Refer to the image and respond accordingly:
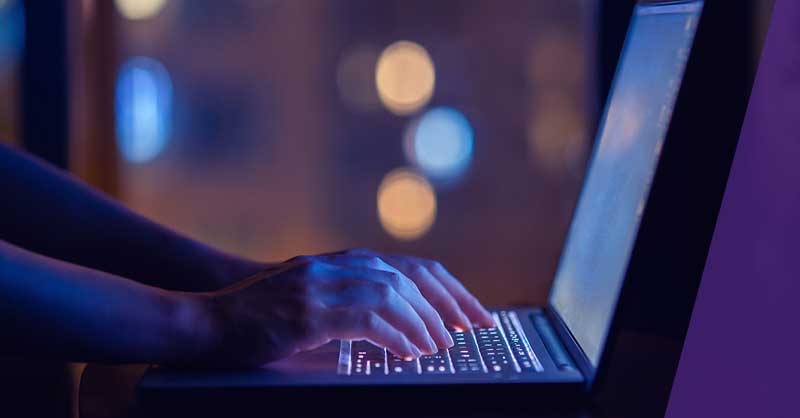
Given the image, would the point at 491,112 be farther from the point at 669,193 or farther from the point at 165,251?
the point at 669,193

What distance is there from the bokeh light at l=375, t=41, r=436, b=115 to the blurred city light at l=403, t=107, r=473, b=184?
0.05 metres

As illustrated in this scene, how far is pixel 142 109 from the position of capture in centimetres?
→ 202

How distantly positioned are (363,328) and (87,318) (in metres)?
0.25

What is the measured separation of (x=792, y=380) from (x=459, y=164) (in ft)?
4.62

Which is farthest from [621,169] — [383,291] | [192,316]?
[192,316]

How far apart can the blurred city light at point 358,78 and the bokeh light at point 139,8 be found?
1.64 ft

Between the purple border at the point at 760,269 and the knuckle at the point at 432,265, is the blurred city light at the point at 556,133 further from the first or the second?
the purple border at the point at 760,269

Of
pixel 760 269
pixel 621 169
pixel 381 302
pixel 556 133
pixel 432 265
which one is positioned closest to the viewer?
pixel 760 269

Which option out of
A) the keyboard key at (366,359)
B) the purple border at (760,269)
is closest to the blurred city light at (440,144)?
the keyboard key at (366,359)

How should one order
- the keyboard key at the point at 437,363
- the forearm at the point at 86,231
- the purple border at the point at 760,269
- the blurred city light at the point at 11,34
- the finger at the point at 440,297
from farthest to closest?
the blurred city light at the point at 11,34 → the forearm at the point at 86,231 → the finger at the point at 440,297 → the keyboard key at the point at 437,363 → the purple border at the point at 760,269

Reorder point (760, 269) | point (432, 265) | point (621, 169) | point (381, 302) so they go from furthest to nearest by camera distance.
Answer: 1. point (432, 265)
2. point (621, 169)
3. point (381, 302)
4. point (760, 269)

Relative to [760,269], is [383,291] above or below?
below

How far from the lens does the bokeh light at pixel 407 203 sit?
196cm

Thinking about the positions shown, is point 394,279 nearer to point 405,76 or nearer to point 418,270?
point 418,270
